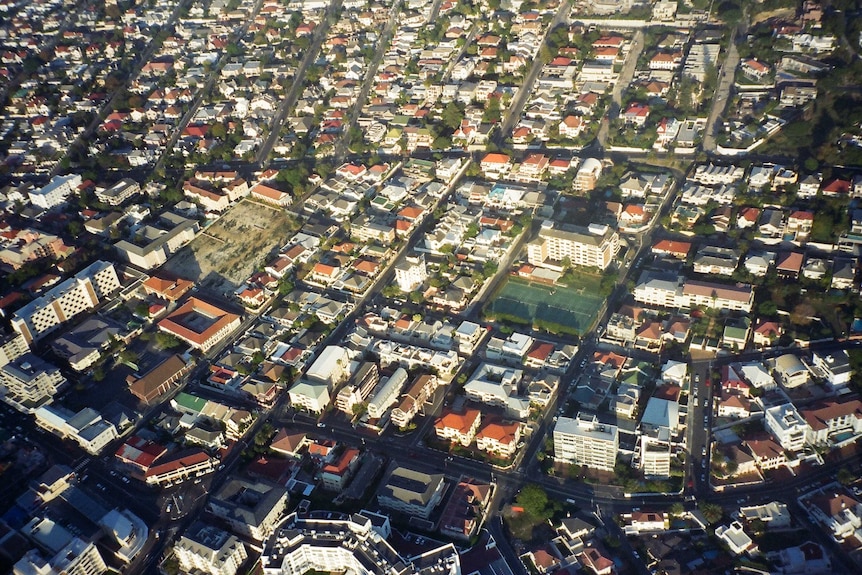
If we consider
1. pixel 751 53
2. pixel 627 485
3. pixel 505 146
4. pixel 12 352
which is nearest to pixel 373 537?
pixel 627 485

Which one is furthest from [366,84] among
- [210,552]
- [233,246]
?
[210,552]

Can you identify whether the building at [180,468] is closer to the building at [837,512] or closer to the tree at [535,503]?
the tree at [535,503]

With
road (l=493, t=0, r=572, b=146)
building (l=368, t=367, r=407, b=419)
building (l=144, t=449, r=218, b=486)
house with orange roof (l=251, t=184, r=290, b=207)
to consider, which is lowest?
building (l=144, t=449, r=218, b=486)

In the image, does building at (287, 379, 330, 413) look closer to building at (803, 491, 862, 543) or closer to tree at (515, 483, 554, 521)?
tree at (515, 483, 554, 521)

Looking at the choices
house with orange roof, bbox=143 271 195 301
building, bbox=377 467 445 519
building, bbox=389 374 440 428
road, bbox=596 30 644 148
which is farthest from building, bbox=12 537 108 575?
road, bbox=596 30 644 148

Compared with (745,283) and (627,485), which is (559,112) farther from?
(627,485)
